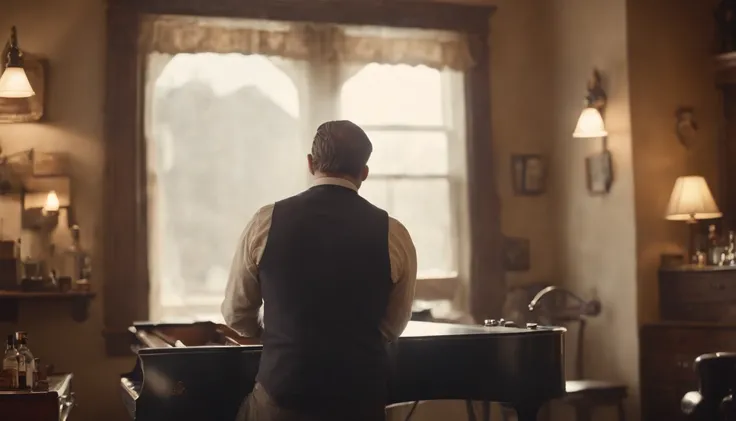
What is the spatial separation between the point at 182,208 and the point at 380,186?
1.22 meters

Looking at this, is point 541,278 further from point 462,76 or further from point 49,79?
point 49,79

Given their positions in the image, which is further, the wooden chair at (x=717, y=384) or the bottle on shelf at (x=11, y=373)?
the bottle on shelf at (x=11, y=373)

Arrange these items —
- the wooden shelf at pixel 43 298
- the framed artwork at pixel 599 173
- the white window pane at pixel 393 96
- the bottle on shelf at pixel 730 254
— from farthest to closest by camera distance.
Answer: the white window pane at pixel 393 96 < the framed artwork at pixel 599 173 < the bottle on shelf at pixel 730 254 < the wooden shelf at pixel 43 298

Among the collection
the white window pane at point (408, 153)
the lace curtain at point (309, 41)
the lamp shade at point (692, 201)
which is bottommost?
the lamp shade at point (692, 201)

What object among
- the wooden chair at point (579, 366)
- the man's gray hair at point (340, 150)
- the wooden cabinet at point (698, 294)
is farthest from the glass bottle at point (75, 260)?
the wooden cabinet at point (698, 294)

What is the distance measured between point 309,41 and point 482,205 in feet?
4.97

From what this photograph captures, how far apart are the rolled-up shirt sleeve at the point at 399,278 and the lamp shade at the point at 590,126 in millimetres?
3073

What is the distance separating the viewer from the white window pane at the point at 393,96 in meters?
6.11

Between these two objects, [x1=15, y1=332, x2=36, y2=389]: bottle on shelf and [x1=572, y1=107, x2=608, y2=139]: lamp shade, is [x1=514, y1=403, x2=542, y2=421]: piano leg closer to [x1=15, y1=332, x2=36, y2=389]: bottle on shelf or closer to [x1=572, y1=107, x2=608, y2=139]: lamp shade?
[x1=15, y1=332, x2=36, y2=389]: bottle on shelf

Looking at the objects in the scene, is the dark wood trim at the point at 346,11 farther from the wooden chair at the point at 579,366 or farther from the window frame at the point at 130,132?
the wooden chair at the point at 579,366

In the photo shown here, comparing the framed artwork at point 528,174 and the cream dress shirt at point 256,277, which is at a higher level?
the framed artwork at point 528,174

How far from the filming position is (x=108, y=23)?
18.3 feet

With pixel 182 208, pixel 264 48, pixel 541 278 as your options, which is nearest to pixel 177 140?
pixel 182 208

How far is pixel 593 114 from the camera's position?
228 inches
